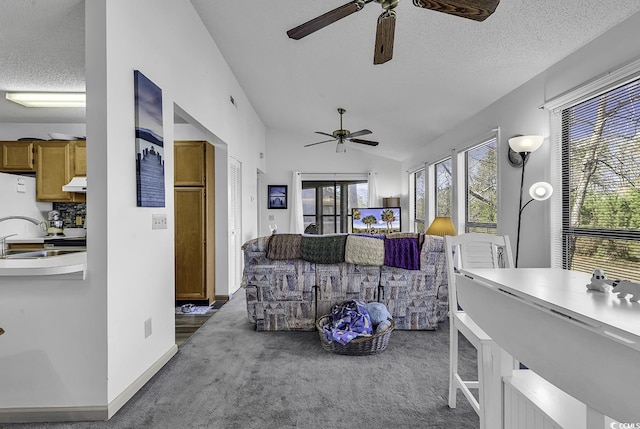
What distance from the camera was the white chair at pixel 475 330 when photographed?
4.06 ft

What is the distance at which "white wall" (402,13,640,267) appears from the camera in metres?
2.08

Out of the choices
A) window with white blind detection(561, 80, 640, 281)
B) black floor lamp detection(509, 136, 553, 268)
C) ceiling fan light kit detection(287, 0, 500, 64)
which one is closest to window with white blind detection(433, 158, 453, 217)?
black floor lamp detection(509, 136, 553, 268)

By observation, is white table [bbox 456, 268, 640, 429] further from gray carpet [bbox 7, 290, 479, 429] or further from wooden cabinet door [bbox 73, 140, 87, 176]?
wooden cabinet door [bbox 73, 140, 87, 176]

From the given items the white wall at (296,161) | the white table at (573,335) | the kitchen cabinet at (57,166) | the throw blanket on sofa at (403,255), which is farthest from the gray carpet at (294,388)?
the white wall at (296,161)

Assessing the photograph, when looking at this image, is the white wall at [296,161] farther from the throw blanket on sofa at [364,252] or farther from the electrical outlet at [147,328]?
the electrical outlet at [147,328]

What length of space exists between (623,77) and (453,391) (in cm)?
216

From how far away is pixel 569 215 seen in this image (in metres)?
2.57

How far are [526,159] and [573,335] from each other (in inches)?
105

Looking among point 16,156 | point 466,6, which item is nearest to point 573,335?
point 466,6

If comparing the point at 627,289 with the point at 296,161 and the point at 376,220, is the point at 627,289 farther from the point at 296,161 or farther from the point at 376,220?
the point at 296,161

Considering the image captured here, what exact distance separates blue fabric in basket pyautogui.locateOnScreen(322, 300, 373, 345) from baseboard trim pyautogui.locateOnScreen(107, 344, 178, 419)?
1.23m

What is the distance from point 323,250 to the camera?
10.2ft

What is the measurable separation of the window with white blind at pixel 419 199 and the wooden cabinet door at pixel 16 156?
589 cm

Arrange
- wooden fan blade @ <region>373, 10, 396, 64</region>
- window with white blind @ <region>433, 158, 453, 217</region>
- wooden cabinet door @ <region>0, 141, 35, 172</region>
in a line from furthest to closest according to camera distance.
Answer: window with white blind @ <region>433, 158, 453, 217</region>
wooden cabinet door @ <region>0, 141, 35, 172</region>
wooden fan blade @ <region>373, 10, 396, 64</region>
